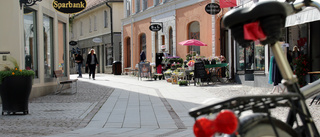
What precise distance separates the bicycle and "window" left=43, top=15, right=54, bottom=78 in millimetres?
13146

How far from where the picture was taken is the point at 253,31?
194cm

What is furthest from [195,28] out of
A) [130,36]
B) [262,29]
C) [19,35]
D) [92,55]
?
[262,29]

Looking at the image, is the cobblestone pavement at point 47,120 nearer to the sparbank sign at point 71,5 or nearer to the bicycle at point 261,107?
the sparbank sign at point 71,5

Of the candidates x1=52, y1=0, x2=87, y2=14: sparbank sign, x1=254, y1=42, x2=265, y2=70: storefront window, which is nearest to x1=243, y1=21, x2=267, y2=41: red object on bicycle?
x1=52, y1=0, x2=87, y2=14: sparbank sign

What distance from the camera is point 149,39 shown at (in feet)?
99.9

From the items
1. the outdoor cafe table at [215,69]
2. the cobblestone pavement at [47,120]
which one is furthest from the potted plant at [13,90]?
the outdoor cafe table at [215,69]

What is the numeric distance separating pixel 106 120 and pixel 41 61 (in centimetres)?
680

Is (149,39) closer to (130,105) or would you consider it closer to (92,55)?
(92,55)

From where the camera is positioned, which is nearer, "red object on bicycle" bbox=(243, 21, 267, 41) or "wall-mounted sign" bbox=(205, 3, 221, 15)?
"red object on bicycle" bbox=(243, 21, 267, 41)

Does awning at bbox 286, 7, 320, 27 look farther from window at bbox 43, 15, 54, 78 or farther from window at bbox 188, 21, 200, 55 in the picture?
window at bbox 188, 21, 200, 55

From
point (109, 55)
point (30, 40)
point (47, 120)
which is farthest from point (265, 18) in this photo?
point (109, 55)

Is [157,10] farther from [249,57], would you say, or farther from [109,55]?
[249,57]

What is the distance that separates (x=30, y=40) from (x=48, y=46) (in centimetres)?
220

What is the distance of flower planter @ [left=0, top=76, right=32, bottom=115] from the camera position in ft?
28.0
